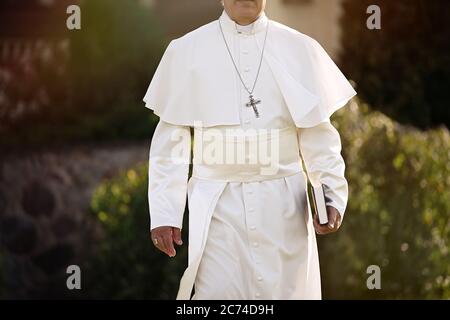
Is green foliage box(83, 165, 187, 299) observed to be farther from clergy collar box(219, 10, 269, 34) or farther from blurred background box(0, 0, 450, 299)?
clergy collar box(219, 10, 269, 34)

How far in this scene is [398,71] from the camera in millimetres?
11906

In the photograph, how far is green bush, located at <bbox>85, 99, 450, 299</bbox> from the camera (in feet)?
28.5

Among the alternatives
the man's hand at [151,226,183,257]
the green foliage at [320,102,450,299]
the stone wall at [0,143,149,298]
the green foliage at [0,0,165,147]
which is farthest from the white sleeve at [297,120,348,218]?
the green foliage at [0,0,165,147]

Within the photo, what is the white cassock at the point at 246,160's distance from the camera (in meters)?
6.18

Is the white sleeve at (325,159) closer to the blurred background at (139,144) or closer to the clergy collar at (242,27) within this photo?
the clergy collar at (242,27)

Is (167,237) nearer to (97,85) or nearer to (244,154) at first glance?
(244,154)

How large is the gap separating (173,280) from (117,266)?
1.60 feet

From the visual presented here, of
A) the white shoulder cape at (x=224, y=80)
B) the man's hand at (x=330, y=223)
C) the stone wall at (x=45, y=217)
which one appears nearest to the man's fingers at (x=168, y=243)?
the white shoulder cape at (x=224, y=80)

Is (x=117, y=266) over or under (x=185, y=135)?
under

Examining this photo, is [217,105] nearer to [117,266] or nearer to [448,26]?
[117,266]

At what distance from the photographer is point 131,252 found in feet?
29.2

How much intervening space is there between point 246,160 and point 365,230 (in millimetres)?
2652

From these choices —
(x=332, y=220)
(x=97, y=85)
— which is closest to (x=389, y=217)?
(x=332, y=220)
